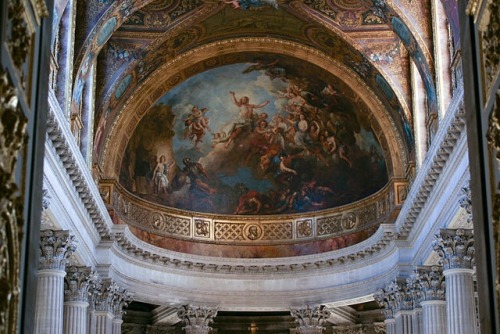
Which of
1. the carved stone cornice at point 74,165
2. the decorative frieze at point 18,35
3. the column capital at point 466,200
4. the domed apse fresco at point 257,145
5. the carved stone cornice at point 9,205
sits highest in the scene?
the domed apse fresco at point 257,145

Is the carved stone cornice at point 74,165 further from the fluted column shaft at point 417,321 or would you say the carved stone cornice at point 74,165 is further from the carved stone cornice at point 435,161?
the fluted column shaft at point 417,321

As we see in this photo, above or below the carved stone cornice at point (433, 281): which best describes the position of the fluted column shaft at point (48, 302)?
below

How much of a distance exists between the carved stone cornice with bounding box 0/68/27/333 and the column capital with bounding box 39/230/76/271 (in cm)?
1318

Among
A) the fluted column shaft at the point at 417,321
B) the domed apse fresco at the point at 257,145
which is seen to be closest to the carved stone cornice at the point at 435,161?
the fluted column shaft at the point at 417,321

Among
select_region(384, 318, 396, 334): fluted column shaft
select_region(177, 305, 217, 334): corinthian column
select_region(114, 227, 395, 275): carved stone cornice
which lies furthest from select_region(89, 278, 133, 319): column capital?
select_region(384, 318, 396, 334): fluted column shaft

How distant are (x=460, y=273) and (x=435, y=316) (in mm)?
3587

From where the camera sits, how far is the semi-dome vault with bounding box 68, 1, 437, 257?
100.0ft

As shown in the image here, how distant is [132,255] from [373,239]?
7.81 metres

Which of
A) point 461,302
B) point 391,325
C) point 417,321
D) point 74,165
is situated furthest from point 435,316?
point 74,165

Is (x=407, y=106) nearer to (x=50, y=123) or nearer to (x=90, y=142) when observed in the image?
(x=90, y=142)

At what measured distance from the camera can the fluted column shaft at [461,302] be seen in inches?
1004

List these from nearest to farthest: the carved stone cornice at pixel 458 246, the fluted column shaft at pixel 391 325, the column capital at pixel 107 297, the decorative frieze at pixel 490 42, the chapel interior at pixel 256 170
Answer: the decorative frieze at pixel 490 42 < the carved stone cornice at pixel 458 246 < the chapel interior at pixel 256 170 < the column capital at pixel 107 297 < the fluted column shaft at pixel 391 325

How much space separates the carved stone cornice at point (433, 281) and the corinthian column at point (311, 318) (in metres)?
6.66

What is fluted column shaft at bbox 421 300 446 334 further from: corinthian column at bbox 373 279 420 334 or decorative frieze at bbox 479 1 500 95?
decorative frieze at bbox 479 1 500 95
